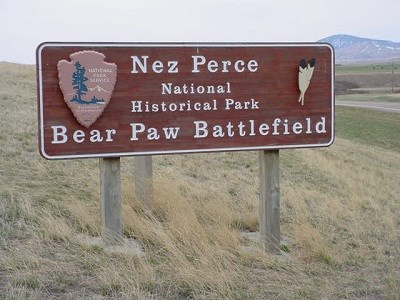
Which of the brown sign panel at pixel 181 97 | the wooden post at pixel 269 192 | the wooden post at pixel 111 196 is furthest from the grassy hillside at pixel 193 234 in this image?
the brown sign panel at pixel 181 97

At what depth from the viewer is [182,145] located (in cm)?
626

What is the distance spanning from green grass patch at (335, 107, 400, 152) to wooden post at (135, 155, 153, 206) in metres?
20.3

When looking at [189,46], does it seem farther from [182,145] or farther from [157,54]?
[182,145]

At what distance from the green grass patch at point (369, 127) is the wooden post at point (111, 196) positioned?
72.6 feet

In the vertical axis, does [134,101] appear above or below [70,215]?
above

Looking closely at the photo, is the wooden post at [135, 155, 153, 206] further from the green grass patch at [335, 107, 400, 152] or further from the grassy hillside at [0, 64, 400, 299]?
the green grass patch at [335, 107, 400, 152]

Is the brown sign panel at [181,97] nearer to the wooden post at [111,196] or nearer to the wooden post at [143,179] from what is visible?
the wooden post at [111,196]

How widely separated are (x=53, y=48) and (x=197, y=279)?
246 cm

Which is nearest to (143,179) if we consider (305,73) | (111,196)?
(111,196)

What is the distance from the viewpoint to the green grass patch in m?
28.5

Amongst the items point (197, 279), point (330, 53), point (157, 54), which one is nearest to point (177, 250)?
point (197, 279)

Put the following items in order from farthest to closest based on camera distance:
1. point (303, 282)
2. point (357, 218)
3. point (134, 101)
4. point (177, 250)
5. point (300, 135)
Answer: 1. point (357, 218)
2. point (300, 135)
3. point (134, 101)
4. point (177, 250)
5. point (303, 282)

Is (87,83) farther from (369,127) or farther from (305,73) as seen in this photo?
(369,127)

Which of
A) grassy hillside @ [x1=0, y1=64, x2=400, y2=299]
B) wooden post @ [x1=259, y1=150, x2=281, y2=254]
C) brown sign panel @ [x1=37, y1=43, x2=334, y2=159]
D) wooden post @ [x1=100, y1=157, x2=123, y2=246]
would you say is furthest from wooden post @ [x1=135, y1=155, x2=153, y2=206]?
brown sign panel @ [x1=37, y1=43, x2=334, y2=159]
